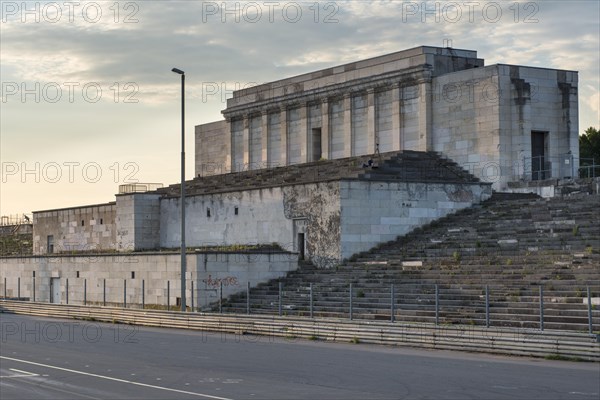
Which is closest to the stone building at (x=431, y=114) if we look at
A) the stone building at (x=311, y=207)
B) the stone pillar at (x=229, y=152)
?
the stone building at (x=311, y=207)

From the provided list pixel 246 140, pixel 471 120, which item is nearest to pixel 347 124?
pixel 471 120

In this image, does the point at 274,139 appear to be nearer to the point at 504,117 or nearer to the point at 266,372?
the point at 504,117

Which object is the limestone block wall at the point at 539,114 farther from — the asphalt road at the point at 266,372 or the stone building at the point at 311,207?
the asphalt road at the point at 266,372

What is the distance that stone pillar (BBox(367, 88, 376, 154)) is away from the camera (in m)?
58.6

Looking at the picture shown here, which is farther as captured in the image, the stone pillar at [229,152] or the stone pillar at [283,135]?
the stone pillar at [229,152]

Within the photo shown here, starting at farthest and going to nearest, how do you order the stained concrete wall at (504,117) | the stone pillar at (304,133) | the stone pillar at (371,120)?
1. the stone pillar at (304,133)
2. the stone pillar at (371,120)
3. the stained concrete wall at (504,117)

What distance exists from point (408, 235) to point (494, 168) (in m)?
6.73

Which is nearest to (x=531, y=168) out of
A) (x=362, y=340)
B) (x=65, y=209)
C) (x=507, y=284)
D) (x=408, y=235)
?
(x=408, y=235)

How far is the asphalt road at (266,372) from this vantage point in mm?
20359

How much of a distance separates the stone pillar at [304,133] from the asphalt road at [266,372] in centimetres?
3004

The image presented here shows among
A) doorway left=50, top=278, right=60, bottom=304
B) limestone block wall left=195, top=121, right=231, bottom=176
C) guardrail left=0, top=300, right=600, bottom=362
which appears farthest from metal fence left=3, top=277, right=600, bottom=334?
limestone block wall left=195, top=121, right=231, bottom=176

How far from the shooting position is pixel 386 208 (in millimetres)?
46906

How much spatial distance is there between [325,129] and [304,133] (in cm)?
230

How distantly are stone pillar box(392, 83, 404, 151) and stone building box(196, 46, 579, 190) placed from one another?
6 cm
